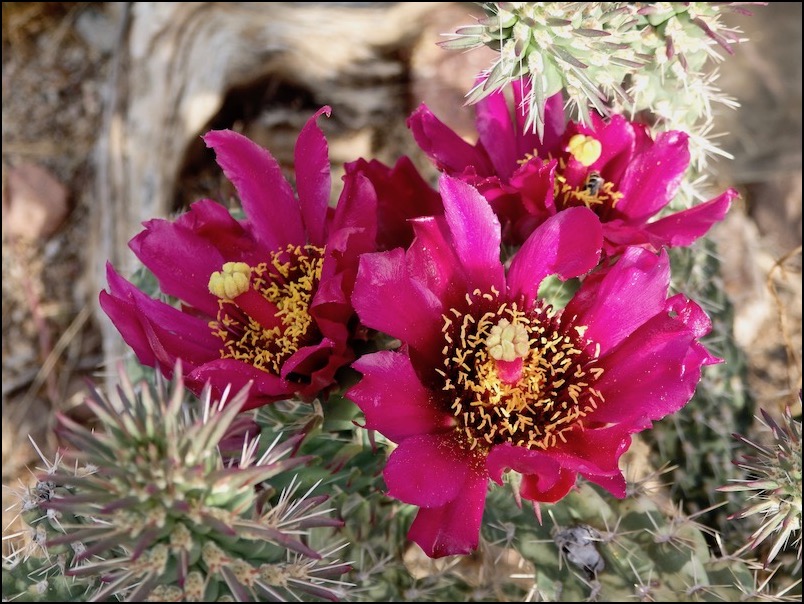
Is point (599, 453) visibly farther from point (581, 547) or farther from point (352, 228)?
point (352, 228)

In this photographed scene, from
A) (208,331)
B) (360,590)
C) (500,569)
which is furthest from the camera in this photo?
(500,569)

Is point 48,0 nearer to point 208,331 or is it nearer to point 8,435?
point 8,435

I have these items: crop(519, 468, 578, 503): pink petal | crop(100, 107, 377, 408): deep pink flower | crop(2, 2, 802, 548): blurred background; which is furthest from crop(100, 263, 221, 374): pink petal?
crop(2, 2, 802, 548): blurred background

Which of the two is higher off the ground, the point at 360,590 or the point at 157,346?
the point at 157,346

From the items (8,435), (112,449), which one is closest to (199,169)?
(8,435)

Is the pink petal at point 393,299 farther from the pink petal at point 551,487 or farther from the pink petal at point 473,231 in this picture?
the pink petal at point 551,487

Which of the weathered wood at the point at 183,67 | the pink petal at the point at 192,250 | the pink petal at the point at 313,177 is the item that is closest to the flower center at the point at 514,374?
the pink petal at the point at 313,177
